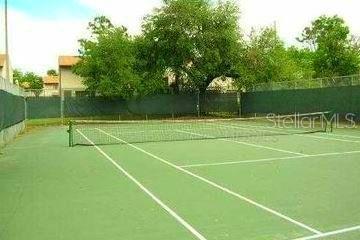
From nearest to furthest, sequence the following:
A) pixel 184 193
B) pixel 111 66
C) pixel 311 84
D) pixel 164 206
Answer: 1. pixel 164 206
2. pixel 184 193
3. pixel 311 84
4. pixel 111 66

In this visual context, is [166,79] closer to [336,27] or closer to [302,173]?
[336,27]

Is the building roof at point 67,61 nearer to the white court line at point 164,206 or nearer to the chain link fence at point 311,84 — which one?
the chain link fence at point 311,84

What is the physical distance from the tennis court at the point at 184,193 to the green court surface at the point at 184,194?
0.02 meters

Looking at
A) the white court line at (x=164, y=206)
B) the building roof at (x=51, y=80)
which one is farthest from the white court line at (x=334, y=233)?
the building roof at (x=51, y=80)

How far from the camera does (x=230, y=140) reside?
2105cm

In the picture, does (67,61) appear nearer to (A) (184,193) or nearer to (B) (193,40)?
(B) (193,40)

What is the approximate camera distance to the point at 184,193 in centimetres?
979

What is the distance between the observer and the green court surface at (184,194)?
23.4 ft

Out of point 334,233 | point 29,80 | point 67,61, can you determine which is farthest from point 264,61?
point 29,80

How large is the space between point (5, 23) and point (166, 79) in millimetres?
13322

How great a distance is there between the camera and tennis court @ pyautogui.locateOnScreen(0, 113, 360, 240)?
717 centimetres

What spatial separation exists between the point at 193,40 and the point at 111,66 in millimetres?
6509

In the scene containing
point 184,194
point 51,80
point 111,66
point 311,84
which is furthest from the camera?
point 51,80

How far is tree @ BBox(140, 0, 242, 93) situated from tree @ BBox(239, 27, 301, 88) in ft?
3.15
